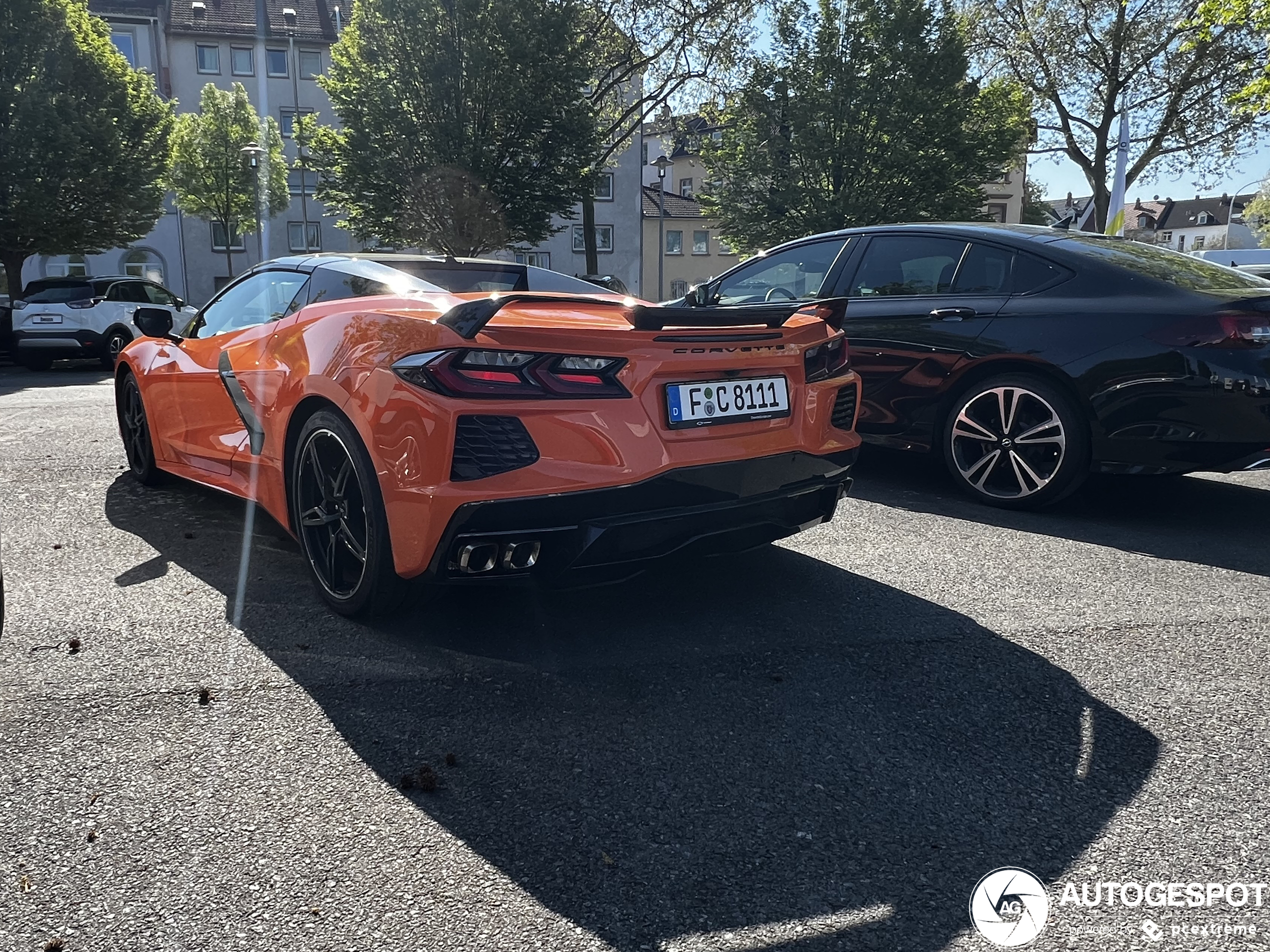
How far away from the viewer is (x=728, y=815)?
7.43ft

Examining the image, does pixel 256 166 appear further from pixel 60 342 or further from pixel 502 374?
pixel 502 374

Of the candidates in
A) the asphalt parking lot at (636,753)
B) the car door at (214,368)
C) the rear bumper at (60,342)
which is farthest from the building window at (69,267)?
the asphalt parking lot at (636,753)

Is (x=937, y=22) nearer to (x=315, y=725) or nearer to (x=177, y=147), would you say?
(x=177, y=147)

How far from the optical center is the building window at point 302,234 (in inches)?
1881

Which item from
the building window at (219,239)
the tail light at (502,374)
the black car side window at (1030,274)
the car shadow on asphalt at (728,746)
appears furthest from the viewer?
the building window at (219,239)

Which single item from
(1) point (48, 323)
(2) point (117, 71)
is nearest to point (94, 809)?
(1) point (48, 323)

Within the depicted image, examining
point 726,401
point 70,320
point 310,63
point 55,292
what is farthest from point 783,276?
point 310,63

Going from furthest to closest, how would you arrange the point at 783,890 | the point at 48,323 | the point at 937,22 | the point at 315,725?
the point at 937,22, the point at 48,323, the point at 315,725, the point at 783,890

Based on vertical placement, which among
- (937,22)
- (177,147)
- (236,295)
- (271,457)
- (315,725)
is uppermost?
(937,22)

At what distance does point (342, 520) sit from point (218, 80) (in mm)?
50234

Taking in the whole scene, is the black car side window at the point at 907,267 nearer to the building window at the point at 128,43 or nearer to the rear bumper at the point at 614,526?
the rear bumper at the point at 614,526

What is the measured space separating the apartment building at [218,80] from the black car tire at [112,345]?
90.9 feet

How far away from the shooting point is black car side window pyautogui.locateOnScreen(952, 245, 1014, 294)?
5.56 m

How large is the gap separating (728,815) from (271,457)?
2.38 metres
